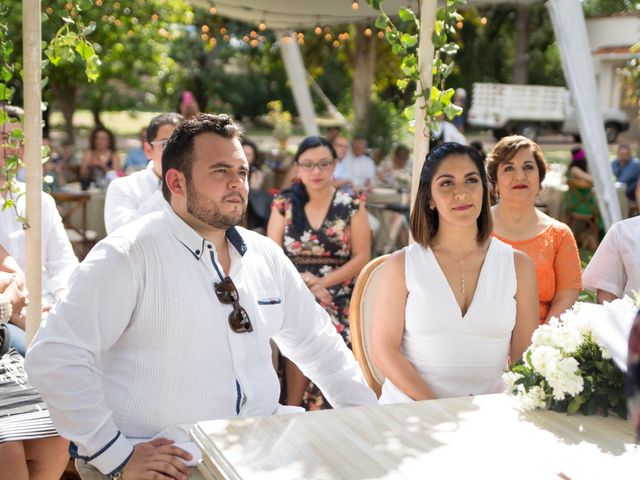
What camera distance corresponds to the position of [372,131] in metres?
19.7

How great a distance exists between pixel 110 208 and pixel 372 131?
1531 cm

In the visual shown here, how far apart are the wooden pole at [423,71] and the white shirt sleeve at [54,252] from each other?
180 cm

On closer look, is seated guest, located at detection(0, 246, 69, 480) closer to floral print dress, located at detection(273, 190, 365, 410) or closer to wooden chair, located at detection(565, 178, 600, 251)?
floral print dress, located at detection(273, 190, 365, 410)

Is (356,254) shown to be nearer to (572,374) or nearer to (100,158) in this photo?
(572,374)

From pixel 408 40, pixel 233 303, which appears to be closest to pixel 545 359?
pixel 233 303

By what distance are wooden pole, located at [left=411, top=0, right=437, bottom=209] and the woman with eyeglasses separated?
1.79 m

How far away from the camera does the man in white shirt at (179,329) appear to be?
226 centimetres

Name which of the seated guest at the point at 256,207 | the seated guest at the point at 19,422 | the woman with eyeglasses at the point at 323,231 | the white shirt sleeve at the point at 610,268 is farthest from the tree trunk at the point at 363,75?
the seated guest at the point at 19,422

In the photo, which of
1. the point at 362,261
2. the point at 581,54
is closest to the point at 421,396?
the point at 362,261

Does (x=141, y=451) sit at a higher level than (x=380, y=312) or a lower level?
lower

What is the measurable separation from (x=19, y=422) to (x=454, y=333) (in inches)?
62.6

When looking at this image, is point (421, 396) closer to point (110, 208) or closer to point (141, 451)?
point (141, 451)

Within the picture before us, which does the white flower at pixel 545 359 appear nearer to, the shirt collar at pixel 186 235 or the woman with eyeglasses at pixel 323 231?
the shirt collar at pixel 186 235

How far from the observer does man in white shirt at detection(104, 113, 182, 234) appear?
4.77m
